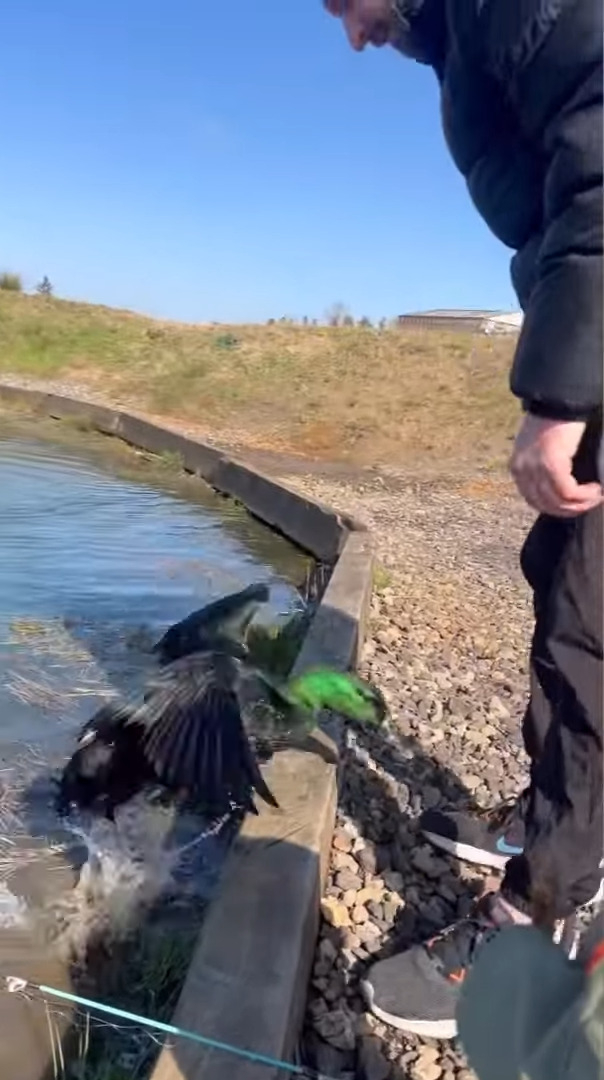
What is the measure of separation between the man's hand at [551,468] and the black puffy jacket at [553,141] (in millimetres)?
29

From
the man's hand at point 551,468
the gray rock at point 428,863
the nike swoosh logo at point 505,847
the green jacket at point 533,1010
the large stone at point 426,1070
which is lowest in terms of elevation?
the large stone at point 426,1070

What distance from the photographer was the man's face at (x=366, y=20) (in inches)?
76.7

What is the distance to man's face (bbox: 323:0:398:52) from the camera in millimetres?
1949

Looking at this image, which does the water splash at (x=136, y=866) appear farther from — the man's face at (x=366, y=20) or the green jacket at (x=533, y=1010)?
the man's face at (x=366, y=20)

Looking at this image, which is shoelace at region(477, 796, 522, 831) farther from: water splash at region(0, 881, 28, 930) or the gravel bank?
water splash at region(0, 881, 28, 930)

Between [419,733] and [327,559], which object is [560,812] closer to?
[419,733]

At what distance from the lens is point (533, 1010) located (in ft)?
4.11

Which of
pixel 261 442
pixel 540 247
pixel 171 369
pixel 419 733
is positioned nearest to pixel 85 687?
pixel 419 733

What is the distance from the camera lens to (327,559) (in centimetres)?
823

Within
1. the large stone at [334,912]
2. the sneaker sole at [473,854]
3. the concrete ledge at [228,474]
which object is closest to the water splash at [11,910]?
the large stone at [334,912]

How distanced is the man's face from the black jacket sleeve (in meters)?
0.28

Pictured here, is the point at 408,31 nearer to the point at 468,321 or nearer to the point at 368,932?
the point at 368,932

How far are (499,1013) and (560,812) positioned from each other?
85 centimetres

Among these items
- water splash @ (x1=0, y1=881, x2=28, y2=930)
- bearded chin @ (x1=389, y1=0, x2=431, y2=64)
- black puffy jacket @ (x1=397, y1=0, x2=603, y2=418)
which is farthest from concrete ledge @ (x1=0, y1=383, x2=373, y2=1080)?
bearded chin @ (x1=389, y1=0, x2=431, y2=64)
